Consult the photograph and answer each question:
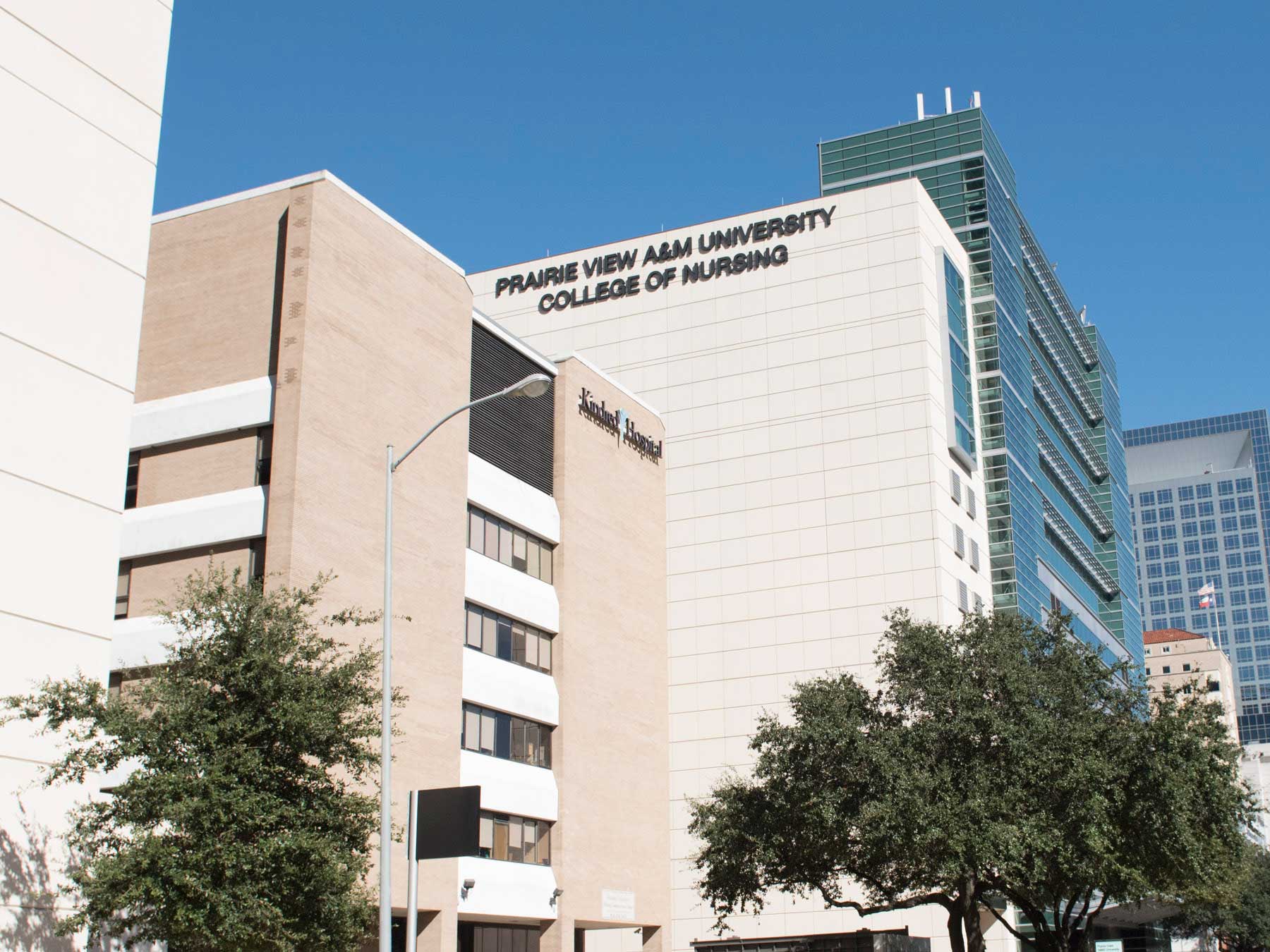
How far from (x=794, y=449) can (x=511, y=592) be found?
108 ft

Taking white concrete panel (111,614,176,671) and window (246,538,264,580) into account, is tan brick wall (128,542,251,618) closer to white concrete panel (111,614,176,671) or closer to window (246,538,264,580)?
window (246,538,264,580)

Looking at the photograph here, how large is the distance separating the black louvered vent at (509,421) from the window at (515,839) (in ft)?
38.7

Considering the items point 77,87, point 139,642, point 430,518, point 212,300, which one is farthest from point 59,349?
point 430,518

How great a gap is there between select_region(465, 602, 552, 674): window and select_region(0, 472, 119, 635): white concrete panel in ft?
64.3

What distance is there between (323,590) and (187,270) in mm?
10790

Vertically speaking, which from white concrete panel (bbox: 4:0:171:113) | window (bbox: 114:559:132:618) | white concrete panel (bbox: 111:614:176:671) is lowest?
white concrete panel (bbox: 111:614:176:671)

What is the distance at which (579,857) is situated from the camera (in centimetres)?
4903

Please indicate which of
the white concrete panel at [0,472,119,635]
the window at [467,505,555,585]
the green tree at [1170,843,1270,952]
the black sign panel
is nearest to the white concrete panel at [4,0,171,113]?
the white concrete panel at [0,472,119,635]

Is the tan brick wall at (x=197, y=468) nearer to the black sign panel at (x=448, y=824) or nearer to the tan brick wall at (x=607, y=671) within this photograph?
the tan brick wall at (x=607, y=671)

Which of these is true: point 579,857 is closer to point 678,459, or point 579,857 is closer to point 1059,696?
point 1059,696

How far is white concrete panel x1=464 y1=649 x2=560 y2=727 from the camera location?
4531 centimetres

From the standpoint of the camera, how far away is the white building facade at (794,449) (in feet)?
242

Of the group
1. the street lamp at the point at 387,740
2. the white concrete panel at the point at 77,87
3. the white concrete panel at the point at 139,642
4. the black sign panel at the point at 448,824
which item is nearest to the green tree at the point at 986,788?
the white concrete panel at the point at 139,642

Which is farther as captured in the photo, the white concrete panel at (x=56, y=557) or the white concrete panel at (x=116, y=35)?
the white concrete panel at (x=116, y=35)
